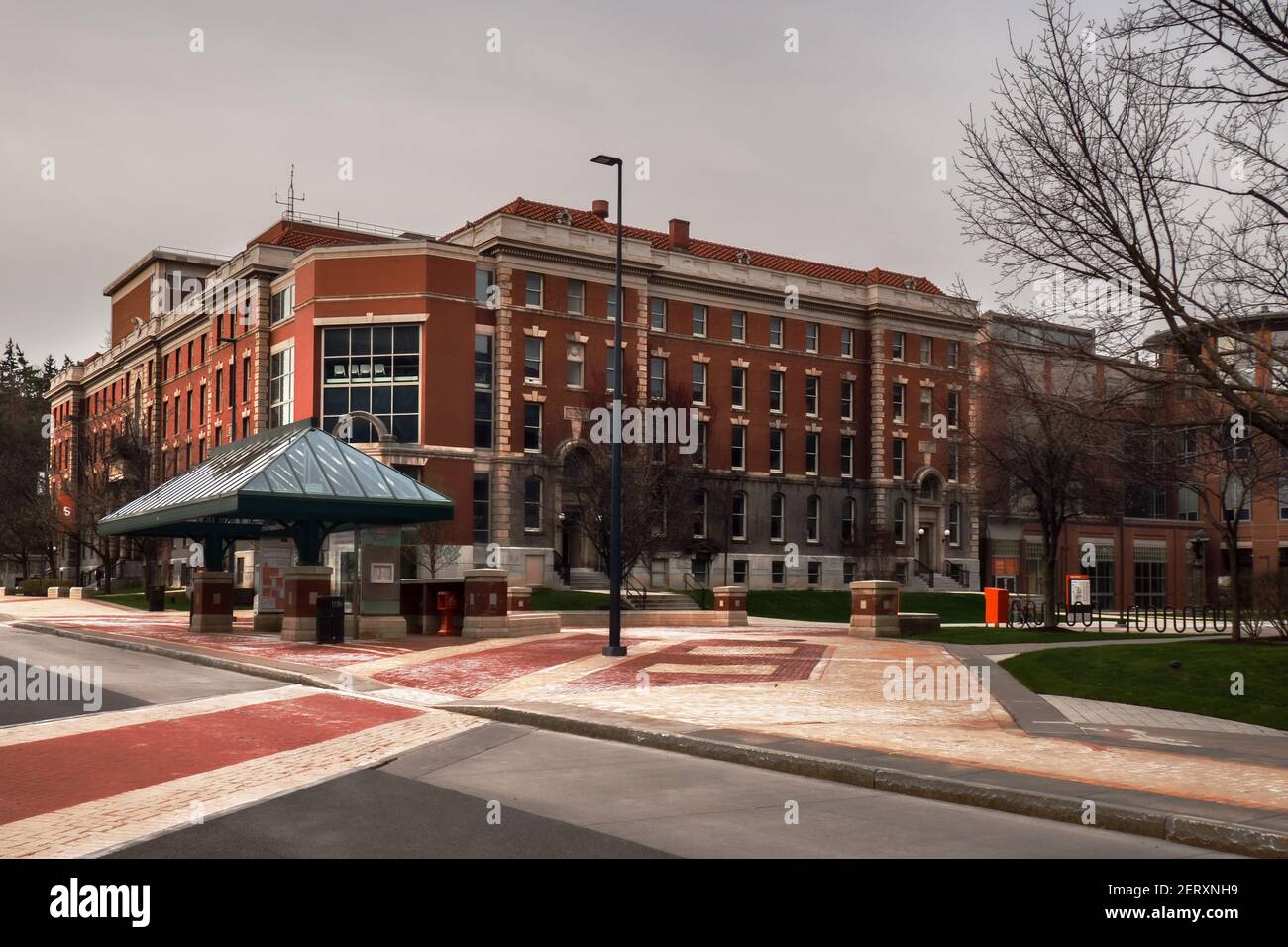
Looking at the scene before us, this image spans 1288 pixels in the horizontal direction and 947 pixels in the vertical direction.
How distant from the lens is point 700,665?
22.6m

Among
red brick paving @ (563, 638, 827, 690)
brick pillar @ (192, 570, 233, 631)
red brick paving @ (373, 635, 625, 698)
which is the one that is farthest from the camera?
brick pillar @ (192, 570, 233, 631)

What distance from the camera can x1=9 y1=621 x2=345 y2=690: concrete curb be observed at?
64.2ft

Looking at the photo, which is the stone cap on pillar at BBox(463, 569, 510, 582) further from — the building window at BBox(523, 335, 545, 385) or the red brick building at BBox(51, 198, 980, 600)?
the building window at BBox(523, 335, 545, 385)

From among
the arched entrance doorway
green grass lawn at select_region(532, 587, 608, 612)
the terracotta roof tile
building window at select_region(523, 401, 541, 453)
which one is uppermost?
the terracotta roof tile

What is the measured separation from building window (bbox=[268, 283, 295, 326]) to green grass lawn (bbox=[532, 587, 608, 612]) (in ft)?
70.1

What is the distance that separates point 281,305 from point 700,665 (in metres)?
48.8

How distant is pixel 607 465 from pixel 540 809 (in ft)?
140

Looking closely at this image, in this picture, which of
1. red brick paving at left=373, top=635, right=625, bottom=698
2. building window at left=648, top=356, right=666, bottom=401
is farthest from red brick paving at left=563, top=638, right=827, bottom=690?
building window at left=648, top=356, right=666, bottom=401

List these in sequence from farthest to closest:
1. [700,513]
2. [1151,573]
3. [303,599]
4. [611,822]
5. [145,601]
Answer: [1151,573], [700,513], [145,601], [303,599], [611,822]

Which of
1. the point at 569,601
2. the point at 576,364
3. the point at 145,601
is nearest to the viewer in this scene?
the point at 569,601

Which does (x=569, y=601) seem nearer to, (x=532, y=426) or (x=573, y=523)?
(x=573, y=523)

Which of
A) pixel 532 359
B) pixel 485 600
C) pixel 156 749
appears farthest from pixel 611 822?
pixel 532 359
